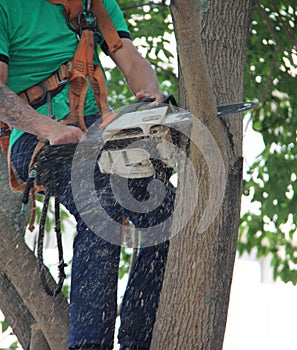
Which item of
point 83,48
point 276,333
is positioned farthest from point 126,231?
point 276,333

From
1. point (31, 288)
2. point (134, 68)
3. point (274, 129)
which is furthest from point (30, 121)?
point (274, 129)

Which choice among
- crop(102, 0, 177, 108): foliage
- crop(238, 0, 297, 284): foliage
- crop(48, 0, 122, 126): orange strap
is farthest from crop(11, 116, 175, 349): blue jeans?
crop(102, 0, 177, 108): foliage

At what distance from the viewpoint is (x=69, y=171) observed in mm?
3057

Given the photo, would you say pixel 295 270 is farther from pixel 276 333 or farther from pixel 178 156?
pixel 276 333

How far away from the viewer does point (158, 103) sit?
321 cm

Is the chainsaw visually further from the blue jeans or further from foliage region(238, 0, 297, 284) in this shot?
foliage region(238, 0, 297, 284)

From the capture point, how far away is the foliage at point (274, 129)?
5.21 metres

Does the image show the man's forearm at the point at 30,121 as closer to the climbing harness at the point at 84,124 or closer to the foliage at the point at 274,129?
the climbing harness at the point at 84,124

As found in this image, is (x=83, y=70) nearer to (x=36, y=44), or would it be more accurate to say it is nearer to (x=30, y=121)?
(x=36, y=44)

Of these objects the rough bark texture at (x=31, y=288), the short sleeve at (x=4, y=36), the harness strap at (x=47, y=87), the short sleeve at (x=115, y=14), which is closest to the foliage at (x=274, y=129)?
the short sleeve at (x=115, y=14)

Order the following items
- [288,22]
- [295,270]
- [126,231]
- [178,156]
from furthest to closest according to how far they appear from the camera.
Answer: [295,270], [288,22], [126,231], [178,156]

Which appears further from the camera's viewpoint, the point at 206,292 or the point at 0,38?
the point at 0,38

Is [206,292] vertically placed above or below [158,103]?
below

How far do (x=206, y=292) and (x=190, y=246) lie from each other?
0.16 meters
